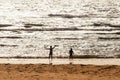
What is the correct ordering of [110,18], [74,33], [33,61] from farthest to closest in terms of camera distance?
[110,18]
[74,33]
[33,61]

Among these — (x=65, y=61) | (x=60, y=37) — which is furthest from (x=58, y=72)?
(x=60, y=37)

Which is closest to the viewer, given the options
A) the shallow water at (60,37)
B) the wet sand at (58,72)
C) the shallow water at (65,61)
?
the wet sand at (58,72)

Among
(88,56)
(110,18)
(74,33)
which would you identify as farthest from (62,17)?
(88,56)

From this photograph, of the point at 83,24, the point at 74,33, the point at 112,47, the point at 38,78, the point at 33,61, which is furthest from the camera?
the point at 83,24

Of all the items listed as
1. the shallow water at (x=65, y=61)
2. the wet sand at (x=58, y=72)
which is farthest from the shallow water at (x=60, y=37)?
the wet sand at (x=58, y=72)

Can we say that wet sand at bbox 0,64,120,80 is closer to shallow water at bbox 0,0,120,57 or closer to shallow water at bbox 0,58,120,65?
shallow water at bbox 0,58,120,65

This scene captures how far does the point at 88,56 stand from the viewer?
1812 centimetres

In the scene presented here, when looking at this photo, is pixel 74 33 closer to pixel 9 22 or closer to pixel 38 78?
pixel 9 22

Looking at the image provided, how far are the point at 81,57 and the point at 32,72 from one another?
3821mm

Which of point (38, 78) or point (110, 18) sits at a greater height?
point (110, 18)

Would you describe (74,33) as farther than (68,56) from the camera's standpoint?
Yes

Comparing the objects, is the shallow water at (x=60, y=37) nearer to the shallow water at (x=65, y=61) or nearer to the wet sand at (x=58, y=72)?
the shallow water at (x=65, y=61)

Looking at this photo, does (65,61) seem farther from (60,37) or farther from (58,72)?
(60,37)

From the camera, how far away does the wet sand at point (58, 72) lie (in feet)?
45.9
